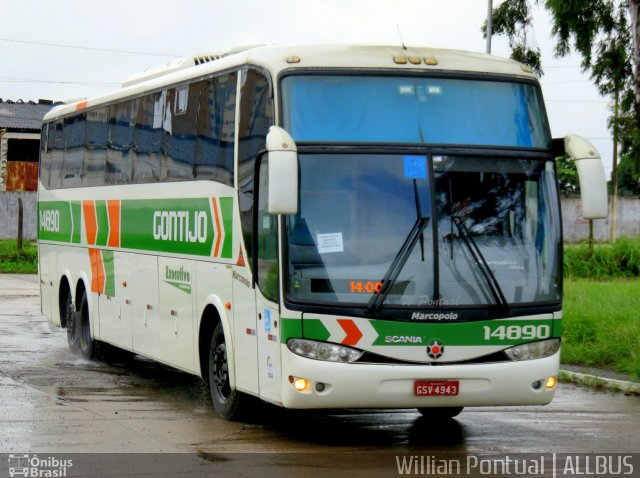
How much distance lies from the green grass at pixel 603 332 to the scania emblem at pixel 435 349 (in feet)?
17.3

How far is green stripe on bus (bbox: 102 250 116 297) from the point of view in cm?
1587

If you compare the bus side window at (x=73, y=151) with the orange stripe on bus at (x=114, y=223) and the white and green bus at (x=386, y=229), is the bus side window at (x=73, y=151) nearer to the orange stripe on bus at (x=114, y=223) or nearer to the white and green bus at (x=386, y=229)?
the orange stripe on bus at (x=114, y=223)

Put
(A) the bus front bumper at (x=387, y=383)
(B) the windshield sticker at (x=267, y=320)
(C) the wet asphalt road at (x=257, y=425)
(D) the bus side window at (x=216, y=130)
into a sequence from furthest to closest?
1. (D) the bus side window at (x=216, y=130)
2. (B) the windshield sticker at (x=267, y=320)
3. (C) the wet asphalt road at (x=257, y=425)
4. (A) the bus front bumper at (x=387, y=383)

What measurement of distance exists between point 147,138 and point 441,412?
4604 millimetres

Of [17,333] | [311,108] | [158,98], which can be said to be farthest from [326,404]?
[17,333]

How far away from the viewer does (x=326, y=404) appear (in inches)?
403

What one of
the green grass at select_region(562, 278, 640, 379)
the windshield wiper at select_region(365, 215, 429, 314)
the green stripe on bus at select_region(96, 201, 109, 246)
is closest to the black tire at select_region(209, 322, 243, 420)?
the windshield wiper at select_region(365, 215, 429, 314)

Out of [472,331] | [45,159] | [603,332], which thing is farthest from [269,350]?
[45,159]

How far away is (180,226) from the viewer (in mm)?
13328

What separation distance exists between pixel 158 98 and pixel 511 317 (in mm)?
5362

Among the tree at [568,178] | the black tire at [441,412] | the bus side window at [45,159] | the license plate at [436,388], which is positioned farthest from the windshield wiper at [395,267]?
the tree at [568,178]

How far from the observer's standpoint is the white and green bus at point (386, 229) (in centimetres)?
1028

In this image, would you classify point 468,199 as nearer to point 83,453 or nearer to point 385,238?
point 385,238

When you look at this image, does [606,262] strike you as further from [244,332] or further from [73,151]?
[244,332]
